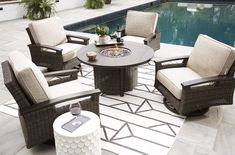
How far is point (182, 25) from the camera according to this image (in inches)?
341

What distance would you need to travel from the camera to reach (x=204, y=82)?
8.75 ft

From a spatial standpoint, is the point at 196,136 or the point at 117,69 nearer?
the point at 196,136

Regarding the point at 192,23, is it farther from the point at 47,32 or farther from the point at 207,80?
the point at 207,80

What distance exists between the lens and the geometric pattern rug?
8.13 ft

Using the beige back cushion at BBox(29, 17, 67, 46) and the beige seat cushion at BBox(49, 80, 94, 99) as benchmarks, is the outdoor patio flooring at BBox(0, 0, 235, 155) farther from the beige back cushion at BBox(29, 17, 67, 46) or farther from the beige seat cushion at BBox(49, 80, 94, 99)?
the beige back cushion at BBox(29, 17, 67, 46)

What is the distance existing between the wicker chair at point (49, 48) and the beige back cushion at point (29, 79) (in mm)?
1623

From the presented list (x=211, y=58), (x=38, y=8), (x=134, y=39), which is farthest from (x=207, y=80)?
(x=38, y=8)

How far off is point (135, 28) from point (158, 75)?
1.89 m

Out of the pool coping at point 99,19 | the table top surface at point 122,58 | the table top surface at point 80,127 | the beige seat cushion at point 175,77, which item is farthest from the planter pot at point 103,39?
the pool coping at point 99,19

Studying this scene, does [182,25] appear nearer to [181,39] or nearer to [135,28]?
[181,39]

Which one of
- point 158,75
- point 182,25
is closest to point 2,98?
point 158,75

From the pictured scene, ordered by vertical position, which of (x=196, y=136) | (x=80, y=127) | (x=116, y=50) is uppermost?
(x=116, y=50)

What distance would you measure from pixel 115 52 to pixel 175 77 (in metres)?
1.00

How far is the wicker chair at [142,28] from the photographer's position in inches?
185
